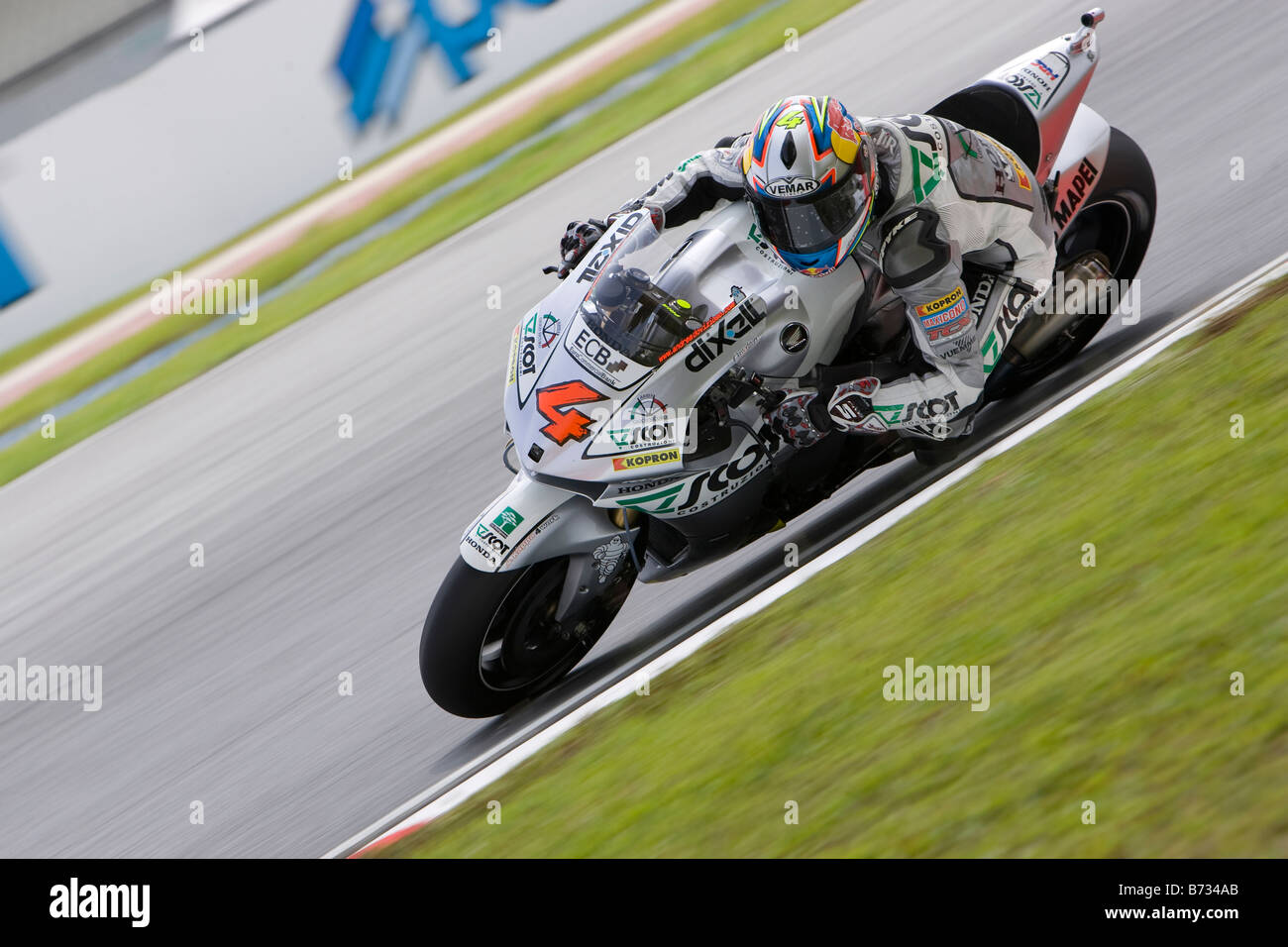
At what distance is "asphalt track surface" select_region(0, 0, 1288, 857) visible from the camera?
546 cm

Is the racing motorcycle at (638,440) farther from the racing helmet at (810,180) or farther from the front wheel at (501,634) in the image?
the racing helmet at (810,180)

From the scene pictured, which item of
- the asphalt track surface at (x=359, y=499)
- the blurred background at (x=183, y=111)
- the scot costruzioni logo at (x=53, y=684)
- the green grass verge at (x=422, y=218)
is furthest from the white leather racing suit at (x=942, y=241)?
the blurred background at (x=183, y=111)

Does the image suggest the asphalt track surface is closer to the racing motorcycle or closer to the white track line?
the white track line

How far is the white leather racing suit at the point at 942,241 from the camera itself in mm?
4883

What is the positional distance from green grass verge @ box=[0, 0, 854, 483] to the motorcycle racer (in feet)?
13.8

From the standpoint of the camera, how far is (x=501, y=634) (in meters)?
4.93

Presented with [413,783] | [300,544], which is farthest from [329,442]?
[413,783]

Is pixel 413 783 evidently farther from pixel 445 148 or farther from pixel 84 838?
pixel 445 148

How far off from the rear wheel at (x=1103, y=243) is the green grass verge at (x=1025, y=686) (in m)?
0.58

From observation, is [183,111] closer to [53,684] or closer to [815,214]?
[53,684]

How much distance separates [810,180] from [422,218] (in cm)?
679

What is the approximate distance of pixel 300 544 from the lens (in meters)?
6.93

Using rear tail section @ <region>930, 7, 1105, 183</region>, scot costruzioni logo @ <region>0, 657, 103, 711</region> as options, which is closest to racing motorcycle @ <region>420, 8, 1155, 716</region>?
rear tail section @ <region>930, 7, 1105, 183</region>

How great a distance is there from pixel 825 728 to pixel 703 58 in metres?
8.30
